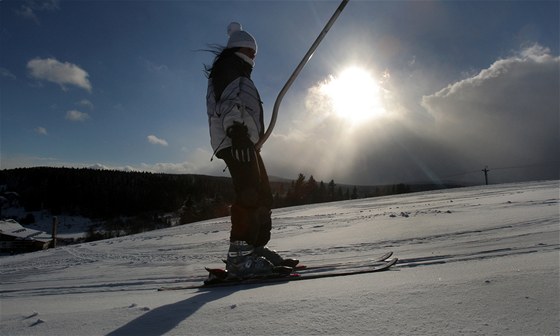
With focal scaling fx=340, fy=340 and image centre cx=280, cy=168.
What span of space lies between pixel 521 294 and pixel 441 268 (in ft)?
2.60

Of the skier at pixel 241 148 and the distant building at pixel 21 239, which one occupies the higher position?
the skier at pixel 241 148

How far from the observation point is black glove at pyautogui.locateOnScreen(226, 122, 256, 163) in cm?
278

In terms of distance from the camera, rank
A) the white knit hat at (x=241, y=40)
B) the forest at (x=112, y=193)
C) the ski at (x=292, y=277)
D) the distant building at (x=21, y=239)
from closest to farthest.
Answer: the ski at (x=292, y=277)
the white knit hat at (x=241, y=40)
the distant building at (x=21, y=239)
the forest at (x=112, y=193)

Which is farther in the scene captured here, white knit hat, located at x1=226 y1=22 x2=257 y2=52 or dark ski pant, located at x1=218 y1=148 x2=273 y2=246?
white knit hat, located at x1=226 y1=22 x2=257 y2=52

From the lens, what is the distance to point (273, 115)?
12.4ft

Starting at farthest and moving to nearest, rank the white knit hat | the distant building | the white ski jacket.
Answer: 1. the distant building
2. the white knit hat
3. the white ski jacket

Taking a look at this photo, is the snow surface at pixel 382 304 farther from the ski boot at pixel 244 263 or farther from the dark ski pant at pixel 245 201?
the dark ski pant at pixel 245 201

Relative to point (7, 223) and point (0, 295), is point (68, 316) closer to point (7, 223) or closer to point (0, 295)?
point (0, 295)

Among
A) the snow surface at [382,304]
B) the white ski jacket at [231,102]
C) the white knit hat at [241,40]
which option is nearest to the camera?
the snow surface at [382,304]

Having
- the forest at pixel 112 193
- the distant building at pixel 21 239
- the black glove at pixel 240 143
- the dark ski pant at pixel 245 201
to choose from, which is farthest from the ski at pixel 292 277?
the forest at pixel 112 193

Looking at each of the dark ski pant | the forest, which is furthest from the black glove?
the forest

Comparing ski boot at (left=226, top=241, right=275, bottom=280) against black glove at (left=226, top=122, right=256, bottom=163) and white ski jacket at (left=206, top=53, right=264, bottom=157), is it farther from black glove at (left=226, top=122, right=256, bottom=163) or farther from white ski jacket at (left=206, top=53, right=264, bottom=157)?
white ski jacket at (left=206, top=53, right=264, bottom=157)

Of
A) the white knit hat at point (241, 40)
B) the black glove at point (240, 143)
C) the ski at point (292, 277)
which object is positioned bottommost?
the ski at point (292, 277)

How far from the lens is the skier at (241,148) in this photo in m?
2.85
